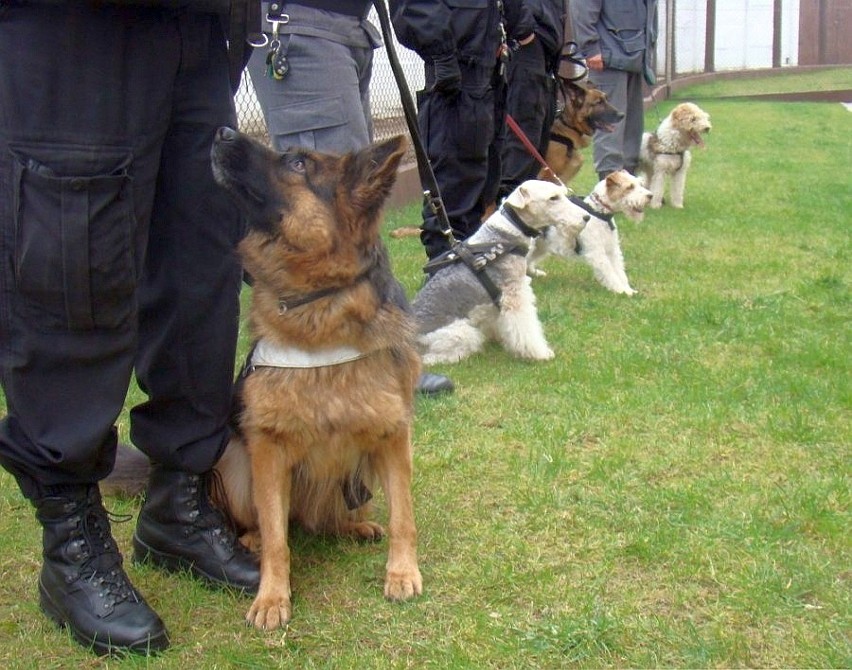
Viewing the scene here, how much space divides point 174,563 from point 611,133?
700cm

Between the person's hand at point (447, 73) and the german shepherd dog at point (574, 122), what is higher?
the person's hand at point (447, 73)

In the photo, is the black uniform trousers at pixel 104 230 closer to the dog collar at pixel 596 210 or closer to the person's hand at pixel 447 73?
the person's hand at pixel 447 73

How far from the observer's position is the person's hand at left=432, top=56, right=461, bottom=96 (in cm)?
507

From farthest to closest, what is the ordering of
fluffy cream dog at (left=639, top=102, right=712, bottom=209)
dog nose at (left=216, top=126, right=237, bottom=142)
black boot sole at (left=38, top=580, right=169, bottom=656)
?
fluffy cream dog at (left=639, top=102, right=712, bottom=209) → dog nose at (left=216, top=126, right=237, bottom=142) → black boot sole at (left=38, top=580, right=169, bottom=656)

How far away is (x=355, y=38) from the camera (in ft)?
11.8

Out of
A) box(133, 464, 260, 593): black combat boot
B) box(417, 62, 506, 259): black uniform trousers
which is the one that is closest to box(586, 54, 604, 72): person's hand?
box(417, 62, 506, 259): black uniform trousers

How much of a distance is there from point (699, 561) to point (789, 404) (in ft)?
5.24

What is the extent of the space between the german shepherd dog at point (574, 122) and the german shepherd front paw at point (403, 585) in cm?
591

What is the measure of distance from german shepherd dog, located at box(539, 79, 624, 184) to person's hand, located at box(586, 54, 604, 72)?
0.63 metres

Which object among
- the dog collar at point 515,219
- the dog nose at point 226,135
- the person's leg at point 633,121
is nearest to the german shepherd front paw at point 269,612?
the dog nose at point 226,135

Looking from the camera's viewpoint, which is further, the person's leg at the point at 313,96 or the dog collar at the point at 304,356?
the person's leg at the point at 313,96

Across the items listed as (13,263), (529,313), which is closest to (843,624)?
(13,263)

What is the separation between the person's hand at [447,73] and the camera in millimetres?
5074

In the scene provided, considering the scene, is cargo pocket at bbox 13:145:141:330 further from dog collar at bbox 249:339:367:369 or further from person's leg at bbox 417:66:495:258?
person's leg at bbox 417:66:495:258
